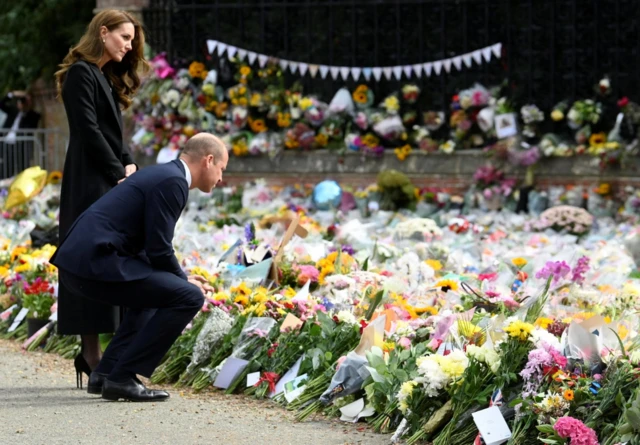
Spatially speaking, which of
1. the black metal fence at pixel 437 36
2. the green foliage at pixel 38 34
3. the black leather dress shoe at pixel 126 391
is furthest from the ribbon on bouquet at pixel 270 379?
the green foliage at pixel 38 34

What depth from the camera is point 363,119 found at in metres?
13.0

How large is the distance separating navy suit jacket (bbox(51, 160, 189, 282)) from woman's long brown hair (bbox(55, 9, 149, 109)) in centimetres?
88

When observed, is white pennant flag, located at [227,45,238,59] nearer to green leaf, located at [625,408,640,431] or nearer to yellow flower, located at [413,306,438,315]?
yellow flower, located at [413,306,438,315]

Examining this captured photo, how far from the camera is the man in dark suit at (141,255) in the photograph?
190 inches

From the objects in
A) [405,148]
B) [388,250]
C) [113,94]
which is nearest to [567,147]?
[405,148]

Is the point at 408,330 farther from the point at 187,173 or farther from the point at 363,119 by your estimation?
the point at 363,119

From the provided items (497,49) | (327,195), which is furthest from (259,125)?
(497,49)

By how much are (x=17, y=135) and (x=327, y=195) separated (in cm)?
542

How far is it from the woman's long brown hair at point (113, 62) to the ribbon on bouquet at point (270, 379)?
141cm

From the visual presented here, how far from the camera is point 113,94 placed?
18.6 ft

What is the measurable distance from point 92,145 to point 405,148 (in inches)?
301

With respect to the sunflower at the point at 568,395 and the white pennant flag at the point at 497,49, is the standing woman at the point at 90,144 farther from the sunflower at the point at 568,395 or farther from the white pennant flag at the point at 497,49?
the white pennant flag at the point at 497,49

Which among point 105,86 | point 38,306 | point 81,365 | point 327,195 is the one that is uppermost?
point 105,86

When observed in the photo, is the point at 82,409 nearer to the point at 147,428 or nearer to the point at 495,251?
the point at 147,428
